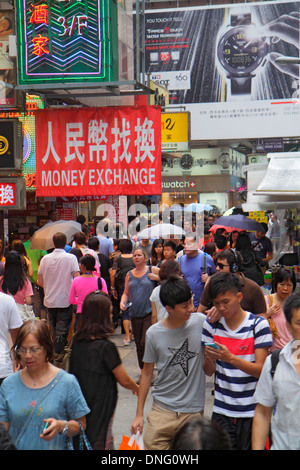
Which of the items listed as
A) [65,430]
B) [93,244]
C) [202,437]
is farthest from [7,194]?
[202,437]

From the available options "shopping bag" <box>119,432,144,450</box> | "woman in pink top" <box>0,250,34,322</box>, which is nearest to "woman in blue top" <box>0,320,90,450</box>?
"shopping bag" <box>119,432,144,450</box>

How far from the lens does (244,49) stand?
36656 mm

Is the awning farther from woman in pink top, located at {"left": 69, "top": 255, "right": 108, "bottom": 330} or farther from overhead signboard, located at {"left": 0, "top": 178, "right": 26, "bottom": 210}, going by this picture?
overhead signboard, located at {"left": 0, "top": 178, "right": 26, "bottom": 210}

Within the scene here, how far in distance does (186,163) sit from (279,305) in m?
34.0

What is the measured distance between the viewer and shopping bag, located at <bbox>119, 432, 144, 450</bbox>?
4.46m

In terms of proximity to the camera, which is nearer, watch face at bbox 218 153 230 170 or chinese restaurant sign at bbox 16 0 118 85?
Result: chinese restaurant sign at bbox 16 0 118 85

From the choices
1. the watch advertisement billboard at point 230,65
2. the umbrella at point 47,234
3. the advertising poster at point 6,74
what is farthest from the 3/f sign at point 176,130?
the watch advertisement billboard at point 230,65

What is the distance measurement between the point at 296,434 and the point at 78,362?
61.6 inches

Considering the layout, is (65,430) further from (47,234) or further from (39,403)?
(47,234)

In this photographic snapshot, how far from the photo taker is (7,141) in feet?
38.5

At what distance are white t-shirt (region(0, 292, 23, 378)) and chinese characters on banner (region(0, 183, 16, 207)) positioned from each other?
607 cm

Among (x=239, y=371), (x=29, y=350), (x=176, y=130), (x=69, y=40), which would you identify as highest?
(x=69, y=40)

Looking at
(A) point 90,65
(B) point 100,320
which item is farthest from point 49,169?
(B) point 100,320

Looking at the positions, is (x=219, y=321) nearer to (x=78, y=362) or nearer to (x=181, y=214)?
(x=78, y=362)
